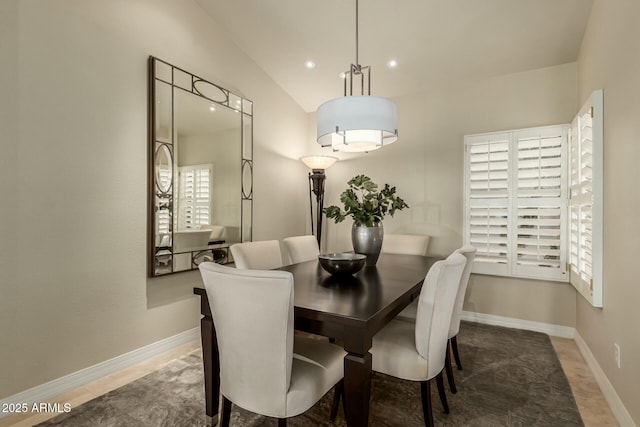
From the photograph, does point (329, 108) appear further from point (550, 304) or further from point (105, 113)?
point (550, 304)

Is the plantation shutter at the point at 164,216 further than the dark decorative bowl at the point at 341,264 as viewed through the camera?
Yes

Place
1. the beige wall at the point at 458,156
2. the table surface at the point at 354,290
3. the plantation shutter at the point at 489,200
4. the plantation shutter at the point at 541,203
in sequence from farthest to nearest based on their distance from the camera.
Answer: the plantation shutter at the point at 489,200, the beige wall at the point at 458,156, the plantation shutter at the point at 541,203, the table surface at the point at 354,290

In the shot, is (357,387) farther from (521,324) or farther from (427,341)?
(521,324)

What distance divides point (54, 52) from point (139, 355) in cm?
226

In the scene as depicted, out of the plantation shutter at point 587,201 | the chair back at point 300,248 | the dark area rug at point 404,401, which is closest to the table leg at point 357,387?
the dark area rug at point 404,401

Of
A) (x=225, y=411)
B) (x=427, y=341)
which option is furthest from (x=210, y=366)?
(x=427, y=341)

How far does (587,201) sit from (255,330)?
253 centimetres

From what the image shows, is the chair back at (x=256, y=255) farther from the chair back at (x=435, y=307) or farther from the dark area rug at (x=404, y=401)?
the chair back at (x=435, y=307)

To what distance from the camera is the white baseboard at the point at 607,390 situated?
1.78 meters

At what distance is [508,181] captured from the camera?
11.0ft

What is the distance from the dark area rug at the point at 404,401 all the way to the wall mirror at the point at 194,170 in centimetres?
94

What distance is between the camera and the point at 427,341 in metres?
1.62

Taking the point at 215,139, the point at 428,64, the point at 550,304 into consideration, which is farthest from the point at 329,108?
the point at 550,304

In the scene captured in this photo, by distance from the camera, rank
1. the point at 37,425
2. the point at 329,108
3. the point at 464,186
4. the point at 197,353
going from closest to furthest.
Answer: the point at 37,425 < the point at 329,108 < the point at 197,353 < the point at 464,186
